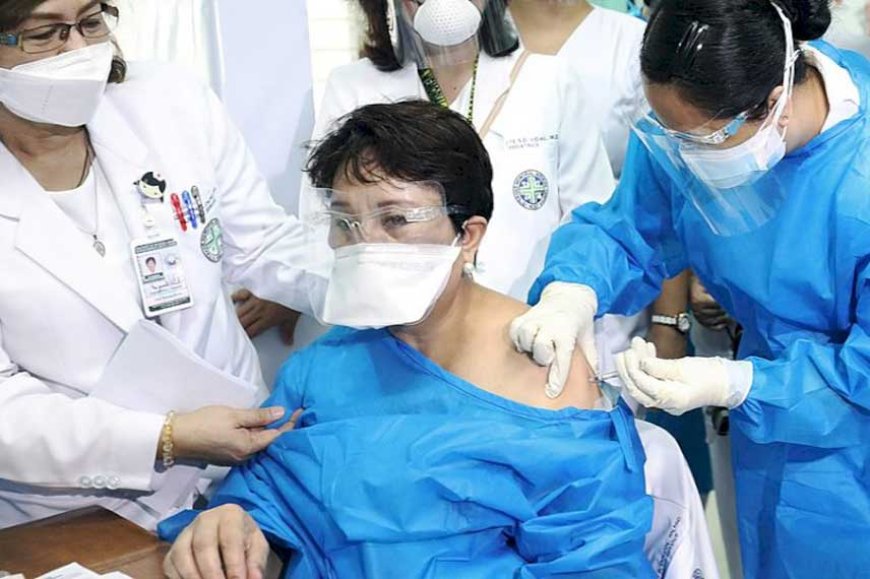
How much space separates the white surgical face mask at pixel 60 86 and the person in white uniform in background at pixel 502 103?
1.61ft

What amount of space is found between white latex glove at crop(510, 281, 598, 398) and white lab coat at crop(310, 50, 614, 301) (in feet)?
1.19

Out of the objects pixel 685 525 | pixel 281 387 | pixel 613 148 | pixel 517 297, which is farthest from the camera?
pixel 613 148

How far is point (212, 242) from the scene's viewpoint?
6.02ft

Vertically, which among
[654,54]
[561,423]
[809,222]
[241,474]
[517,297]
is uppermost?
[654,54]

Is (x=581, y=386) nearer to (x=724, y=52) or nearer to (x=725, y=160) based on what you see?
(x=725, y=160)

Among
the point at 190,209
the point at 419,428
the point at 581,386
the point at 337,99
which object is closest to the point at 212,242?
the point at 190,209

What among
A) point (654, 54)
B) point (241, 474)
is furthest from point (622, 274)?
point (241, 474)

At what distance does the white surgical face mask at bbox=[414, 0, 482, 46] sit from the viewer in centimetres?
197

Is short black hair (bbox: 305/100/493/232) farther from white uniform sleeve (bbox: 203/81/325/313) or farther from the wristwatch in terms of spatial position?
the wristwatch

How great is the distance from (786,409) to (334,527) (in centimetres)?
67

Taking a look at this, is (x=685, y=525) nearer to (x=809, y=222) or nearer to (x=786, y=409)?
(x=786, y=409)

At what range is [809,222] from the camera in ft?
5.04

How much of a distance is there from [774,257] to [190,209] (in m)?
1.00

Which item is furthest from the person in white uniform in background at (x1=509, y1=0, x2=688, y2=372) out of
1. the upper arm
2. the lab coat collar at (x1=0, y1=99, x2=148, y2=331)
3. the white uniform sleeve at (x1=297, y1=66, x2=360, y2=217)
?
the lab coat collar at (x1=0, y1=99, x2=148, y2=331)
